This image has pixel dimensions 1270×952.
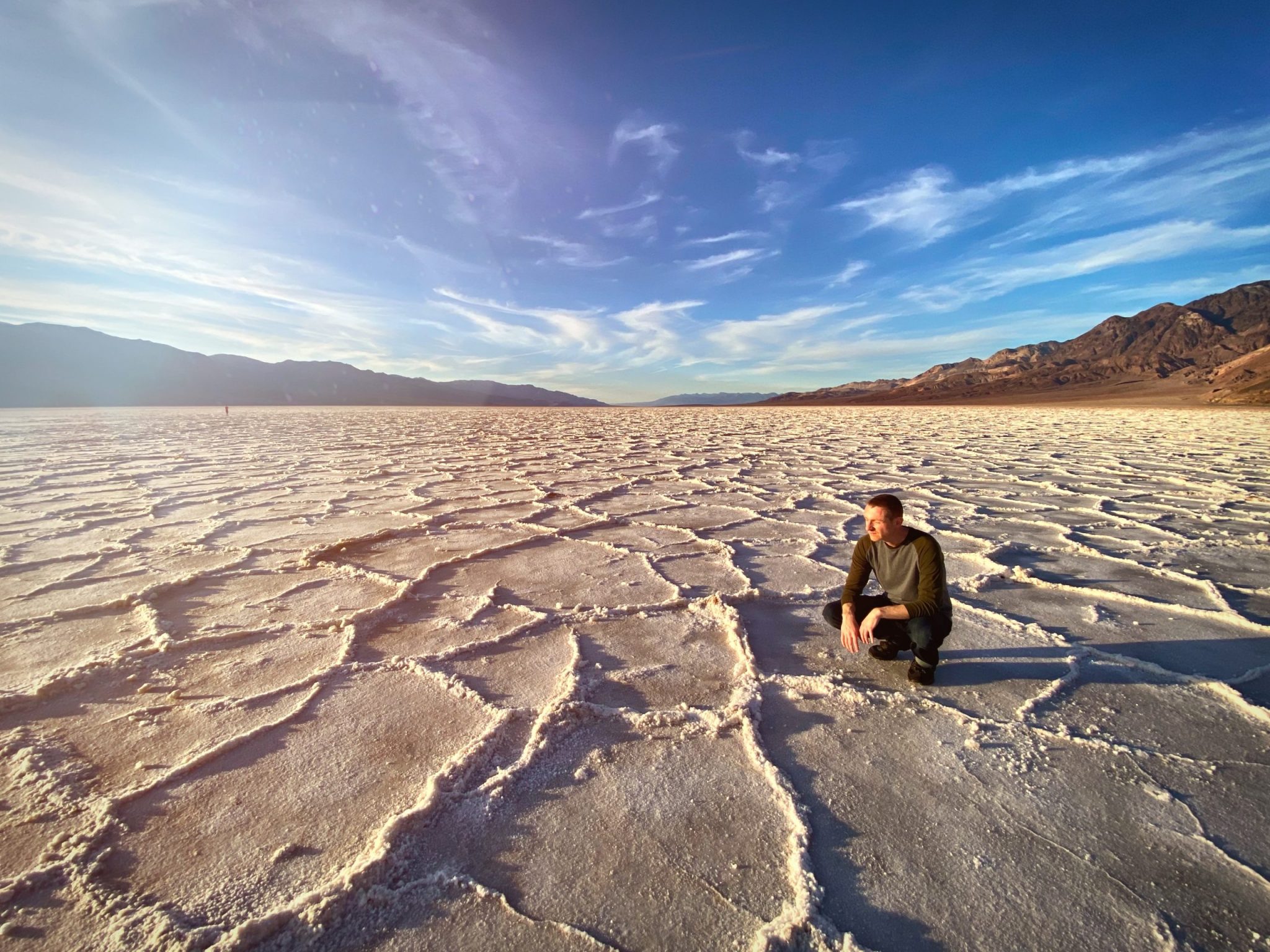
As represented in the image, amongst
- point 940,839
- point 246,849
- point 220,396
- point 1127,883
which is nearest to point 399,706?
point 246,849

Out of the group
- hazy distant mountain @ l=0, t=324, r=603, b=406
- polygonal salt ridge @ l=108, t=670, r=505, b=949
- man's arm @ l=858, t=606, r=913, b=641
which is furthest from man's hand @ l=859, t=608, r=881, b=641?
hazy distant mountain @ l=0, t=324, r=603, b=406

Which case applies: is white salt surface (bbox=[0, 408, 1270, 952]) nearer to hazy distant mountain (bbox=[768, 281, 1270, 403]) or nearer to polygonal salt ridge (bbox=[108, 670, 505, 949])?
polygonal salt ridge (bbox=[108, 670, 505, 949])

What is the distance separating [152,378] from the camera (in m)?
60.6

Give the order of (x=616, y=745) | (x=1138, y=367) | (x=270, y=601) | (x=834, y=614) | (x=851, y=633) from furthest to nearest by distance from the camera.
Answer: (x=1138, y=367)
(x=270, y=601)
(x=834, y=614)
(x=851, y=633)
(x=616, y=745)

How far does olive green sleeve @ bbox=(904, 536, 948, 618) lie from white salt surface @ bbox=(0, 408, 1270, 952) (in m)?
0.26

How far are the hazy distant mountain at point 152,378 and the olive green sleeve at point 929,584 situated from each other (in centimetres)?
5823

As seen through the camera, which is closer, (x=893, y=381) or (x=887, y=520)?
(x=887, y=520)

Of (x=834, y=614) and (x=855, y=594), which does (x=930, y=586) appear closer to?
(x=855, y=594)

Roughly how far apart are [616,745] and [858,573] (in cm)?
96

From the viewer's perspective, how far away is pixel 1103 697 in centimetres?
167

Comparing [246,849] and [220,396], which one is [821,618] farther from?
[220,396]

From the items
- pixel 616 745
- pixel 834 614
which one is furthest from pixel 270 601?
pixel 834 614

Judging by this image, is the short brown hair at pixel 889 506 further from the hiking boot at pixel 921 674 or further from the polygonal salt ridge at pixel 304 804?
the polygonal salt ridge at pixel 304 804

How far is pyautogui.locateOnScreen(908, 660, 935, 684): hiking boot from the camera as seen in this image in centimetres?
174
